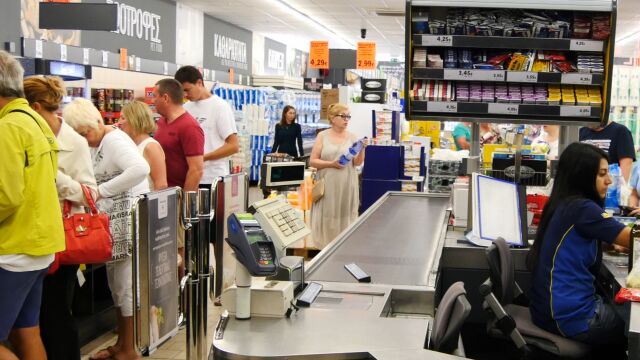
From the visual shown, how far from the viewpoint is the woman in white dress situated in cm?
475

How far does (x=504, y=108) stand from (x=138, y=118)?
2265mm

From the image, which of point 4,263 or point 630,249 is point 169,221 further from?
point 630,249

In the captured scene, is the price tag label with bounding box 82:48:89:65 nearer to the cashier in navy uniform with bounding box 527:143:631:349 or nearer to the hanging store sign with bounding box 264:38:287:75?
the cashier in navy uniform with bounding box 527:143:631:349

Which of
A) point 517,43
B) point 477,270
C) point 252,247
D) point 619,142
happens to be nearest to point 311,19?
point 619,142

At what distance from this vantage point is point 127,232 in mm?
4281

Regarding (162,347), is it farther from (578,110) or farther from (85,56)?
(85,56)

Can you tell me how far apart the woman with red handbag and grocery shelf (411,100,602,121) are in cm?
196

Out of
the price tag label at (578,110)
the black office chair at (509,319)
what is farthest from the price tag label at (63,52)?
the black office chair at (509,319)

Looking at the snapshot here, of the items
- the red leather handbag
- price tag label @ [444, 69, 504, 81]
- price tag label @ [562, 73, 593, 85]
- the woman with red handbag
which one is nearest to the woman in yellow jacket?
the red leather handbag

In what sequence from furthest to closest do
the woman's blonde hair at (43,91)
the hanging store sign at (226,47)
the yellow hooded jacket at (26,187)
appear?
the hanging store sign at (226,47)
the woman's blonde hair at (43,91)
the yellow hooded jacket at (26,187)

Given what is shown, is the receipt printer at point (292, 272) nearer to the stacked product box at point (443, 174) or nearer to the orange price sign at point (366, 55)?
the stacked product box at point (443, 174)

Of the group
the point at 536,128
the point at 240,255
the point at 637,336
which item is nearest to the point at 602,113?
the point at 637,336

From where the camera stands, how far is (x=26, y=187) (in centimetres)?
313

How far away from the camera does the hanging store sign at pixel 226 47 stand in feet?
52.3
